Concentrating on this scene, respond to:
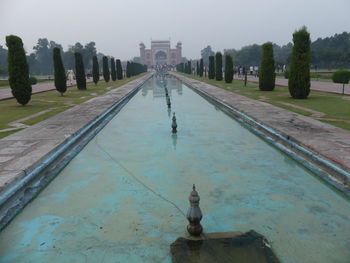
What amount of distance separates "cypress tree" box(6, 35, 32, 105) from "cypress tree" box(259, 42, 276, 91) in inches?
443

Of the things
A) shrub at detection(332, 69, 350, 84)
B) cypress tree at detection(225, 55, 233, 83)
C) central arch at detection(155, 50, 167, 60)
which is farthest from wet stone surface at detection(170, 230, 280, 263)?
central arch at detection(155, 50, 167, 60)

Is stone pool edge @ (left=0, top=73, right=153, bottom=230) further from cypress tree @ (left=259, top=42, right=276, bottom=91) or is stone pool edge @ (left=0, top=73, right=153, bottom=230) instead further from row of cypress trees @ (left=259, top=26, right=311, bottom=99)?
cypress tree @ (left=259, top=42, right=276, bottom=91)

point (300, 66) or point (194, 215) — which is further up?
point (300, 66)

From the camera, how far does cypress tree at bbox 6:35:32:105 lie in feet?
37.3

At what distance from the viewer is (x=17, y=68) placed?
11422 millimetres

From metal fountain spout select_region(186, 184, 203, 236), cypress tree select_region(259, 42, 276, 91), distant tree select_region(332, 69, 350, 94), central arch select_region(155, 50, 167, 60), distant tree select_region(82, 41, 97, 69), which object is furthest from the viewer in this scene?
central arch select_region(155, 50, 167, 60)

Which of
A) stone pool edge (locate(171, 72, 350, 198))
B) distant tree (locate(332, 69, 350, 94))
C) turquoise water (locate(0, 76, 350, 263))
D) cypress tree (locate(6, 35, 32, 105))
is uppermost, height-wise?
cypress tree (locate(6, 35, 32, 105))

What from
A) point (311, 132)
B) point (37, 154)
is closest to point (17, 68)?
point (37, 154)

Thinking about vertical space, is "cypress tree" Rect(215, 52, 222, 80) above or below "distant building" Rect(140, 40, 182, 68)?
below

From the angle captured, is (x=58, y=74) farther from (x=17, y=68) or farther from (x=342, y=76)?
(x=342, y=76)

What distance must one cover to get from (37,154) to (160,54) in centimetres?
12948

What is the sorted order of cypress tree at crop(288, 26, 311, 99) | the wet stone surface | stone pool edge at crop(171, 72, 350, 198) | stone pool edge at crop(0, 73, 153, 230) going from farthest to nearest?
cypress tree at crop(288, 26, 311, 99)
stone pool edge at crop(171, 72, 350, 198)
stone pool edge at crop(0, 73, 153, 230)
the wet stone surface

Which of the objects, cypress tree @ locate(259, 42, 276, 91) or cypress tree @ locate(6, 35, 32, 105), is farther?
cypress tree @ locate(259, 42, 276, 91)

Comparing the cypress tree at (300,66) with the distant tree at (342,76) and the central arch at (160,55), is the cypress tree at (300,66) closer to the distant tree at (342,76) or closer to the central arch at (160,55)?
the distant tree at (342,76)
